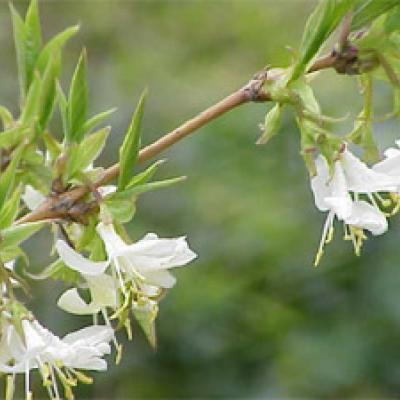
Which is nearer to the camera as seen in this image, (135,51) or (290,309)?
(290,309)

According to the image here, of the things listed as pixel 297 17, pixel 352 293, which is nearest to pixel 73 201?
pixel 352 293

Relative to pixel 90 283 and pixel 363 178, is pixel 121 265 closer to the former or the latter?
pixel 90 283

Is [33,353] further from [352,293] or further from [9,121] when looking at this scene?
[352,293]

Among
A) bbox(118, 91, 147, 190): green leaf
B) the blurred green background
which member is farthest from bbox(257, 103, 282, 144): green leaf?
the blurred green background

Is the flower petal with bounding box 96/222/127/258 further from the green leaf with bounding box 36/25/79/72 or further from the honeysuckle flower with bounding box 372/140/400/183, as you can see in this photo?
the honeysuckle flower with bounding box 372/140/400/183

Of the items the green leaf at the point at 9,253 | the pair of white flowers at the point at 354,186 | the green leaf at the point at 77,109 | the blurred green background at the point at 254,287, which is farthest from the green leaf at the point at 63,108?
the blurred green background at the point at 254,287

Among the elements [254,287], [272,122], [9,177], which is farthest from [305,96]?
[254,287]

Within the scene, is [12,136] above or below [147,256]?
above
